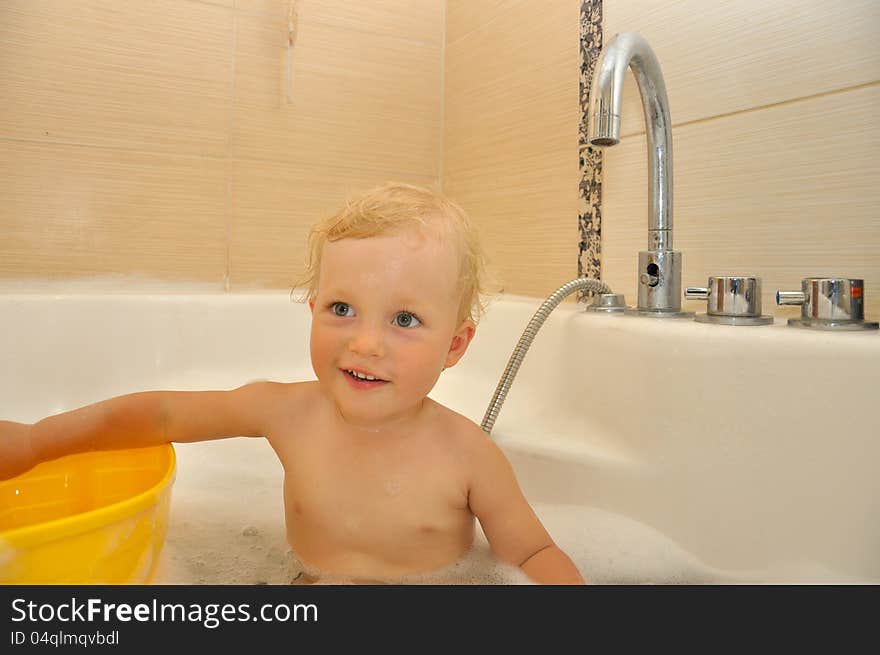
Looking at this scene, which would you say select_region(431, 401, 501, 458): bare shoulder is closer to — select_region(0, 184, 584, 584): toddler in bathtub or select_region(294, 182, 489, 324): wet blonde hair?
select_region(0, 184, 584, 584): toddler in bathtub

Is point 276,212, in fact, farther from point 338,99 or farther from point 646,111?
point 646,111

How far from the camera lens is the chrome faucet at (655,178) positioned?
92cm

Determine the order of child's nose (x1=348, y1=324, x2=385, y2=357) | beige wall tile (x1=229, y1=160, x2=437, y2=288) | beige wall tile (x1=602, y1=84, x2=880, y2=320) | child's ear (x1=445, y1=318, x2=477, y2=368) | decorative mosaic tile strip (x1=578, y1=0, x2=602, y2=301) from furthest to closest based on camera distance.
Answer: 1. beige wall tile (x1=229, y1=160, x2=437, y2=288)
2. decorative mosaic tile strip (x1=578, y1=0, x2=602, y2=301)
3. beige wall tile (x1=602, y1=84, x2=880, y2=320)
4. child's ear (x1=445, y1=318, x2=477, y2=368)
5. child's nose (x1=348, y1=324, x2=385, y2=357)

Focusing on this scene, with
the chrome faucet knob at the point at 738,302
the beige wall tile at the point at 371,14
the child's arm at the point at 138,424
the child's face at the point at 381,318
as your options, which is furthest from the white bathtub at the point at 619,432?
the beige wall tile at the point at 371,14

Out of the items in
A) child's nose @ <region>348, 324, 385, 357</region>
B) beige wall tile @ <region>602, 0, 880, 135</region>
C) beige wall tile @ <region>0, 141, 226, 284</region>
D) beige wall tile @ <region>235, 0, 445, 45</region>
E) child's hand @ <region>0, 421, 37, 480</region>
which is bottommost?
child's hand @ <region>0, 421, 37, 480</region>

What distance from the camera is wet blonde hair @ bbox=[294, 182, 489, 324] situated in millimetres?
Answer: 713

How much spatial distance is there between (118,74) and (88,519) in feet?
3.67

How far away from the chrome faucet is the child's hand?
2.40 feet

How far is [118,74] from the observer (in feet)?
4.52

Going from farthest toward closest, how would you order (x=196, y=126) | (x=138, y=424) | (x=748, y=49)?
1. (x=196, y=126)
2. (x=748, y=49)
3. (x=138, y=424)

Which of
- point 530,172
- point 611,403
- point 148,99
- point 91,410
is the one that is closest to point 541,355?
point 611,403

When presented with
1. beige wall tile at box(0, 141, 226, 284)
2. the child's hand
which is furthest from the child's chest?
beige wall tile at box(0, 141, 226, 284)

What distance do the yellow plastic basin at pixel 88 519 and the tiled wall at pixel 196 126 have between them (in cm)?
69

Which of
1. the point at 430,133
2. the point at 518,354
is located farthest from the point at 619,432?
the point at 430,133
